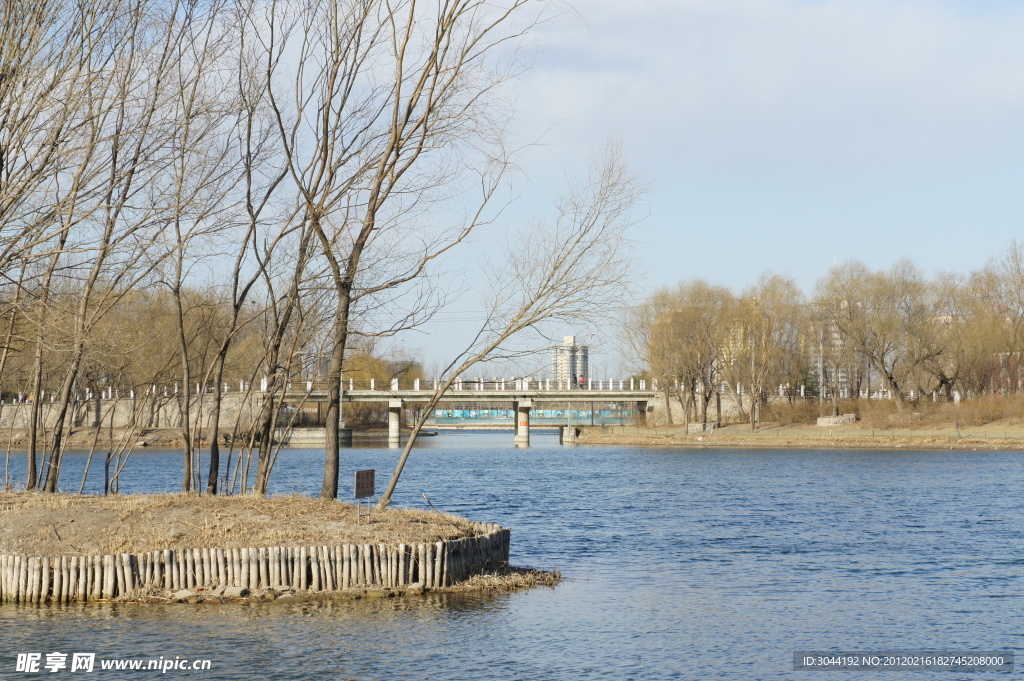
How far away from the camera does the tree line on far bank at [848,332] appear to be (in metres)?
94.2

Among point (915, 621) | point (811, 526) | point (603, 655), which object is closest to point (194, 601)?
point (603, 655)

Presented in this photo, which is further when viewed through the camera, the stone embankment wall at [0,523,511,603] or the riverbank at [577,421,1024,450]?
the riverbank at [577,421,1024,450]

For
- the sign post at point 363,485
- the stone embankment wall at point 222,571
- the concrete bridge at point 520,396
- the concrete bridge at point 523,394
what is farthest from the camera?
the concrete bridge at point 523,394

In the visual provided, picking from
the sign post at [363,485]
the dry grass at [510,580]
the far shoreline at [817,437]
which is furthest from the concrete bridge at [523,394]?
the sign post at [363,485]

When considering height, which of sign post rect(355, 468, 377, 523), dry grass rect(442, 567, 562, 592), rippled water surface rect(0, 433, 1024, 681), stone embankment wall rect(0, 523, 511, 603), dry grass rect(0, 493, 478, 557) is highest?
sign post rect(355, 468, 377, 523)

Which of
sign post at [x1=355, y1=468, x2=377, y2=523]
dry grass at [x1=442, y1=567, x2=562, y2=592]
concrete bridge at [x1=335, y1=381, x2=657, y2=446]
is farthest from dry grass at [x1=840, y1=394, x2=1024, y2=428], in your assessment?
sign post at [x1=355, y1=468, x2=377, y2=523]

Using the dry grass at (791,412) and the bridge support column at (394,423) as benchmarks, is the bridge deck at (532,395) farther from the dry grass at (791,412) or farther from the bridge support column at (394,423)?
the dry grass at (791,412)

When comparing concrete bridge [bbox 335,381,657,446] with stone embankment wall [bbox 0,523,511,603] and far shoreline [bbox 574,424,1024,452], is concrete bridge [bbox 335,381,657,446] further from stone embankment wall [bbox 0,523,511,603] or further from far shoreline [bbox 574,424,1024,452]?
stone embankment wall [bbox 0,523,511,603]

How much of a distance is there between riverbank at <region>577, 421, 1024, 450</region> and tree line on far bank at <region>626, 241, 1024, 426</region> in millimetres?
3165

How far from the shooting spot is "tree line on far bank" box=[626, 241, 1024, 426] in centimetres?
9419

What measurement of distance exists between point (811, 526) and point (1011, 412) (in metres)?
63.5

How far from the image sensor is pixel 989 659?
16.2 meters

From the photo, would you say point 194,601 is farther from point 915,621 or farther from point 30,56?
point 915,621

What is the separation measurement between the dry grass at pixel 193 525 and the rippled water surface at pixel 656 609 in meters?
1.37
